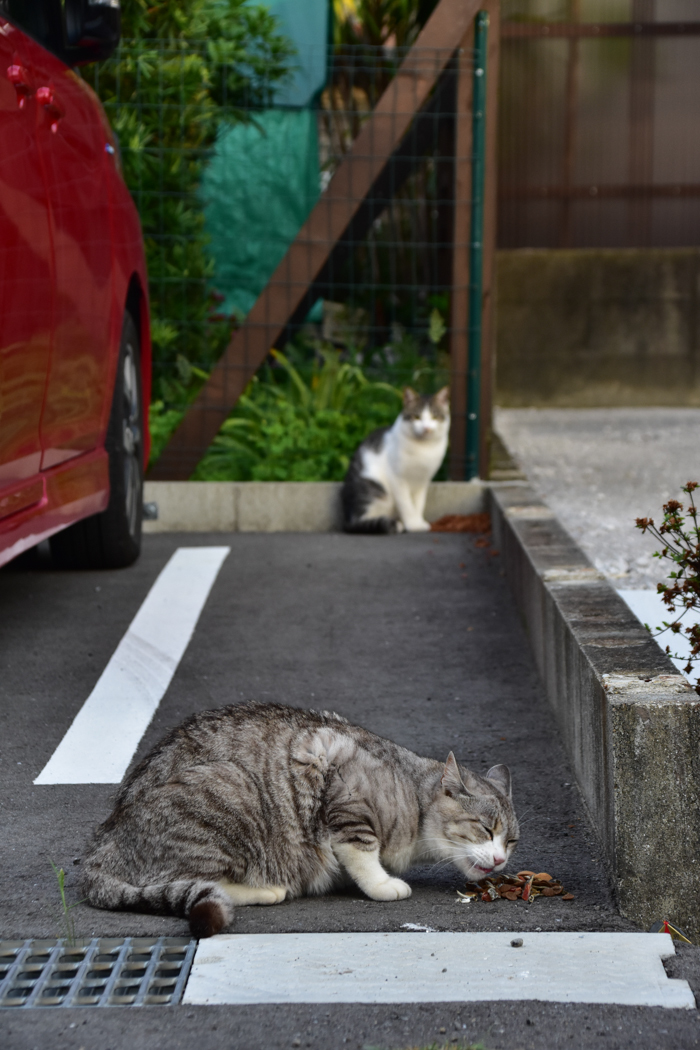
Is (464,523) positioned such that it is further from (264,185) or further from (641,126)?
(641,126)

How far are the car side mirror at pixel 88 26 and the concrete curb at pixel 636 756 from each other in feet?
8.43

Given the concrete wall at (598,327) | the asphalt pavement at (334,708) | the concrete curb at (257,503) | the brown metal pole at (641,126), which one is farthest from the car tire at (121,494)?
the brown metal pole at (641,126)

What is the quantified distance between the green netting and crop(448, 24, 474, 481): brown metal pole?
2680 millimetres

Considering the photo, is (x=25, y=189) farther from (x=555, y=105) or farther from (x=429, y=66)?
(x=555, y=105)

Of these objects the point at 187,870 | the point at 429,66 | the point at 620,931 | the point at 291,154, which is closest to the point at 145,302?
the point at 429,66

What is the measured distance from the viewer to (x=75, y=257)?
3.94 metres

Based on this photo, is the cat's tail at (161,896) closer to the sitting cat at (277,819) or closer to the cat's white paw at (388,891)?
the sitting cat at (277,819)

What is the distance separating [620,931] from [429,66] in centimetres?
561

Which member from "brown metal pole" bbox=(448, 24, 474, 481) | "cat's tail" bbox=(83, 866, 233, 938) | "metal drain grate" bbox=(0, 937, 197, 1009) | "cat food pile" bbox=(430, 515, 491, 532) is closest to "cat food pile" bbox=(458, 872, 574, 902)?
"cat's tail" bbox=(83, 866, 233, 938)

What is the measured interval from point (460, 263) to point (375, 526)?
169 cm

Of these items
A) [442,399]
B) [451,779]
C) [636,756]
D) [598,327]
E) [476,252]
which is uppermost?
[476,252]

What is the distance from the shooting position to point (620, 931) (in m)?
2.49

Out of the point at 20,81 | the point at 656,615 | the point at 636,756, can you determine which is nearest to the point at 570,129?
the point at 656,615

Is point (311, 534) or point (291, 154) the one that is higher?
point (291, 154)
